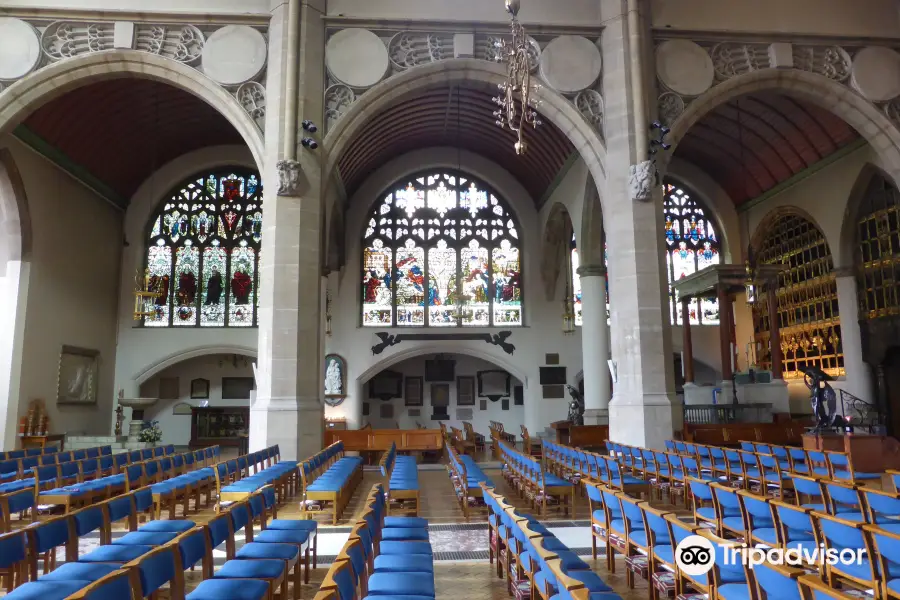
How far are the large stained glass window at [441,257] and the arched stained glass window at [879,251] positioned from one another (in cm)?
952

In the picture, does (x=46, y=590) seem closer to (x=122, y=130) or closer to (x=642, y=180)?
(x=642, y=180)

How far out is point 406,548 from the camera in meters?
3.90

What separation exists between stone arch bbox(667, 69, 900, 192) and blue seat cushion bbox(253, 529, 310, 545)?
10411 mm

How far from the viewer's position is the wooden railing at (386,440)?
14312 mm

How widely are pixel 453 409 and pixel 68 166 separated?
13275 millimetres

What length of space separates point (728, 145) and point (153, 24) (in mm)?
15105

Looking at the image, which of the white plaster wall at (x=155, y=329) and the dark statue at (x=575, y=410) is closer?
the dark statue at (x=575, y=410)

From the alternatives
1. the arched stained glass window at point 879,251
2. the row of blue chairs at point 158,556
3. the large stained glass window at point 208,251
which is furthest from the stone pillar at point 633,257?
the large stained glass window at point 208,251

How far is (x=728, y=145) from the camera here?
18500 millimetres

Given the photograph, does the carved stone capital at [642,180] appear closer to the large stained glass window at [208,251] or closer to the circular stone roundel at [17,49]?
the circular stone roundel at [17,49]

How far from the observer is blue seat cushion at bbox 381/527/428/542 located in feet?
14.1

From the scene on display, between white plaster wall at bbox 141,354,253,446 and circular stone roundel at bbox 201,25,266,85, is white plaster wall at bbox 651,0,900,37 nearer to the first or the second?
circular stone roundel at bbox 201,25,266,85

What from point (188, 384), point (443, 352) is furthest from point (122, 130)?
point (443, 352)

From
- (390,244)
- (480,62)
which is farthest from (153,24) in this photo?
(390,244)
